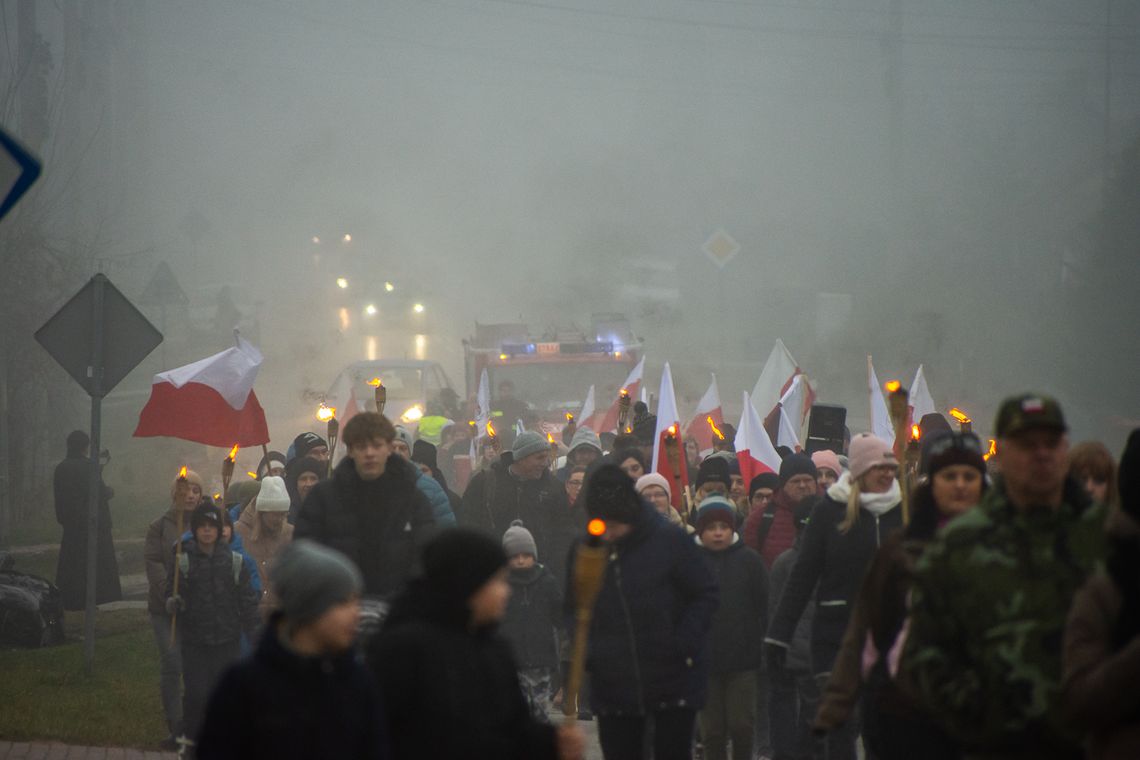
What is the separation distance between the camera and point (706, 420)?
52.6 ft

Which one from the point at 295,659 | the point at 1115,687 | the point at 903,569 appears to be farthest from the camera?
the point at 903,569

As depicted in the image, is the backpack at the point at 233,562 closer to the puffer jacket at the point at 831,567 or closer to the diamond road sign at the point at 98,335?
the diamond road sign at the point at 98,335

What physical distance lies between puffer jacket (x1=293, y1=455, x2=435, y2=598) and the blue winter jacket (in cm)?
90

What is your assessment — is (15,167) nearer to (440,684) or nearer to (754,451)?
(440,684)

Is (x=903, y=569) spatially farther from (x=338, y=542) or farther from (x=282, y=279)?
(x=282, y=279)

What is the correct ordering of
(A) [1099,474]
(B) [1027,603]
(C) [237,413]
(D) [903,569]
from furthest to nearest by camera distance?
(C) [237,413]
(A) [1099,474]
(D) [903,569]
(B) [1027,603]

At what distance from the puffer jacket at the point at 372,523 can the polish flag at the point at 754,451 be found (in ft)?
18.8

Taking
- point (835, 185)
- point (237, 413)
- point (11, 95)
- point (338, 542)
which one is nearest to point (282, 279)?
point (835, 185)

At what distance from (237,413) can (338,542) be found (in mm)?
5653

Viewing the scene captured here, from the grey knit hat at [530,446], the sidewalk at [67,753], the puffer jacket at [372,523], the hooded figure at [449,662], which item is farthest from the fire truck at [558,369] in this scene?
the hooded figure at [449,662]

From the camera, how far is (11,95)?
20.1 meters

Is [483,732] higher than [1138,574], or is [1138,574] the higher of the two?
[1138,574]

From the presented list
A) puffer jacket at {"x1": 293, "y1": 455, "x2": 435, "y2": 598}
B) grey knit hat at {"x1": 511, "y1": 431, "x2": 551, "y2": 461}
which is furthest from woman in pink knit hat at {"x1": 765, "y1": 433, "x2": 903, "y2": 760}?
grey knit hat at {"x1": 511, "y1": 431, "x2": 551, "y2": 461}

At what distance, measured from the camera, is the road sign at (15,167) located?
5.00 metres
